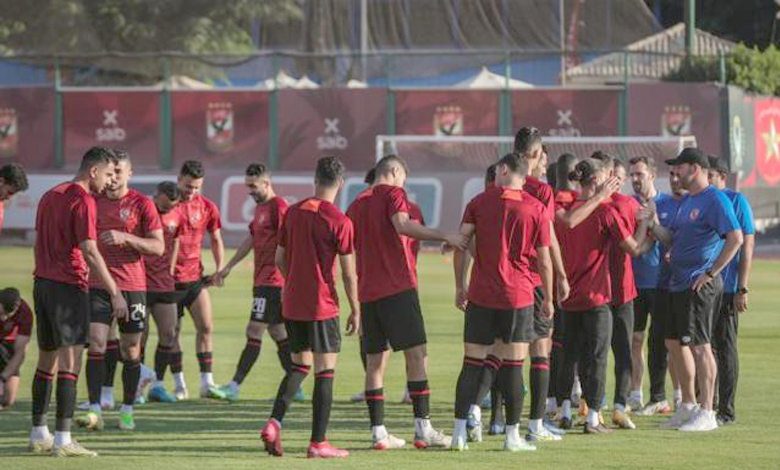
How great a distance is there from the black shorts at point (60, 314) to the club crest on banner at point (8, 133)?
99.0 ft

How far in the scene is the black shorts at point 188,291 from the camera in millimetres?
16156

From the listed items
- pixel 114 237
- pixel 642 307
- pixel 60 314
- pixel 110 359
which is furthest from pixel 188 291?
pixel 642 307

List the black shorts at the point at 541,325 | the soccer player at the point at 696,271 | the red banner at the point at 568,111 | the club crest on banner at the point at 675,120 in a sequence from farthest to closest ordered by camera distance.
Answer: the red banner at the point at 568,111 < the club crest on banner at the point at 675,120 < the soccer player at the point at 696,271 < the black shorts at the point at 541,325

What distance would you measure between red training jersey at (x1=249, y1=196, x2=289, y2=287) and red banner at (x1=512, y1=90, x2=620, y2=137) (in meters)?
23.8

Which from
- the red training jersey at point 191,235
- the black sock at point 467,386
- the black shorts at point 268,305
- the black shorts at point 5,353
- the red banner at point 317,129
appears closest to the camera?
the black sock at point 467,386

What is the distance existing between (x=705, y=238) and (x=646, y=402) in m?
2.29

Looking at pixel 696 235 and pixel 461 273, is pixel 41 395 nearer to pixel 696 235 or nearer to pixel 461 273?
pixel 461 273

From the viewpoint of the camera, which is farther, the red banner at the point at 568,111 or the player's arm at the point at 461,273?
the red banner at the point at 568,111

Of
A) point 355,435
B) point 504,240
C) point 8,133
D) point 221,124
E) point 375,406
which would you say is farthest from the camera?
point 8,133

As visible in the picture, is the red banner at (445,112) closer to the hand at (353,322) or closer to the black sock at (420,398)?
the black sock at (420,398)

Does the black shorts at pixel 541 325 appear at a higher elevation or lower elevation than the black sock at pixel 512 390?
higher

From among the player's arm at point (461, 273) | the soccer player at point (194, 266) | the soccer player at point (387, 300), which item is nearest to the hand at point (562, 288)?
the player's arm at point (461, 273)

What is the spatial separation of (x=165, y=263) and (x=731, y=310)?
5.13 metres

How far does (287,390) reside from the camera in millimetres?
12352
